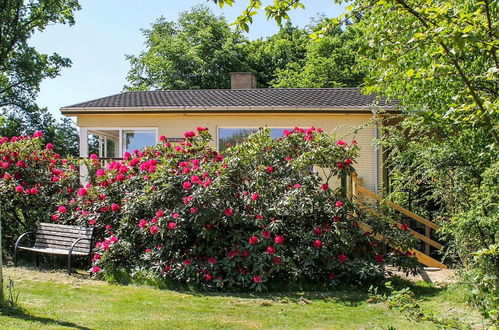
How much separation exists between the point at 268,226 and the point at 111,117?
8357 mm

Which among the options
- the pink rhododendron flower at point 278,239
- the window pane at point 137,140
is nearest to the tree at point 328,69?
the window pane at point 137,140

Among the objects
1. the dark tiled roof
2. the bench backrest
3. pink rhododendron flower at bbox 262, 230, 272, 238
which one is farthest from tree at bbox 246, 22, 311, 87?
pink rhododendron flower at bbox 262, 230, 272, 238

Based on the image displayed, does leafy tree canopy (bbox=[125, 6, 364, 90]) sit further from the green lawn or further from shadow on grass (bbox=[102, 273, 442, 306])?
the green lawn

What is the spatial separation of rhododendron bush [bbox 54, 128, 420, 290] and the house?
203 inches

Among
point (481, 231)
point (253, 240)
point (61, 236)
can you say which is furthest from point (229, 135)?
point (481, 231)

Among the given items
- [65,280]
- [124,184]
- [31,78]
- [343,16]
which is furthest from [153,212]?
[31,78]

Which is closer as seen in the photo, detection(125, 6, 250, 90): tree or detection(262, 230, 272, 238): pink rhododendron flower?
detection(262, 230, 272, 238): pink rhododendron flower

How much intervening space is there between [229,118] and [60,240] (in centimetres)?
651

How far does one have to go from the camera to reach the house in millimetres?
13836

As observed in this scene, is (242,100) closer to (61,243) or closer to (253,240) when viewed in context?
(61,243)

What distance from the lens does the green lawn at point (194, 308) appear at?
5.56 metres

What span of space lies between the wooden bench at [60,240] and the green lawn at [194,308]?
79cm

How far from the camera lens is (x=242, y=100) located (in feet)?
49.4

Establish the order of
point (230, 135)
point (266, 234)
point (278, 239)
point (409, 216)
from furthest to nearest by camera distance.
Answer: point (230, 135) → point (409, 216) → point (266, 234) → point (278, 239)
